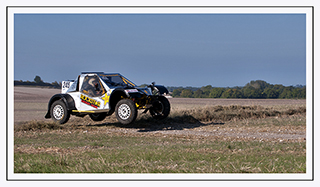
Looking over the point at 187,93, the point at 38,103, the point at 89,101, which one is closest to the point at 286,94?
the point at 187,93

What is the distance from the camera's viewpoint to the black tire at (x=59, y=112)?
50.8 feet

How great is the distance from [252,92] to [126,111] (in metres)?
33.3

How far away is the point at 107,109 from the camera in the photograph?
14.8m

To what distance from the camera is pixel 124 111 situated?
46.0 ft

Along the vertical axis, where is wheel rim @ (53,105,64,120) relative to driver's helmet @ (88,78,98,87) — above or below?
below

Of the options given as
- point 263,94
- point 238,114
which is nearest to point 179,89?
point 263,94

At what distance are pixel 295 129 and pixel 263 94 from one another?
31.6 m

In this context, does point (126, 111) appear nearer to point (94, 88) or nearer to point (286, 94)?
point (94, 88)

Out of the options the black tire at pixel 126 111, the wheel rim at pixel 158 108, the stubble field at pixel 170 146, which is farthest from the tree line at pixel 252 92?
the black tire at pixel 126 111

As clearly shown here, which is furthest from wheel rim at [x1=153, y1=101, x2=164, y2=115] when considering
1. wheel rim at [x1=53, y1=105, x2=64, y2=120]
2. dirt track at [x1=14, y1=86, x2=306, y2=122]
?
dirt track at [x1=14, y1=86, x2=306, y2=122]

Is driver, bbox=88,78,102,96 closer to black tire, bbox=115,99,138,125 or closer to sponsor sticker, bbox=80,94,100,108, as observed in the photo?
sponsor sticker, bbox=80,94,100,108

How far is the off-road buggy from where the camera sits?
14.8m

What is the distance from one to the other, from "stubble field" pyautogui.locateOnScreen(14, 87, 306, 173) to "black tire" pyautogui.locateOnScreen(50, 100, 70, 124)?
357mm
